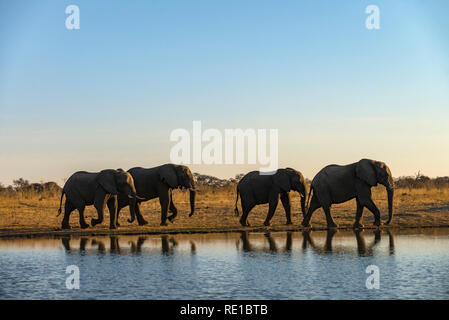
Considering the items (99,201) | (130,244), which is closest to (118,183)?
(99,201)

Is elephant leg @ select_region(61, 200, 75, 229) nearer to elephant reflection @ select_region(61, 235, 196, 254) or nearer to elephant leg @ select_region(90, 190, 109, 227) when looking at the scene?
elephant leg @ select_region(90, 190, 109, 227)

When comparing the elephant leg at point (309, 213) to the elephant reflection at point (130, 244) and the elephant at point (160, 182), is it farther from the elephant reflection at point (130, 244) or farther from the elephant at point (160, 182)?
the elephant reflection at point (130, 244)

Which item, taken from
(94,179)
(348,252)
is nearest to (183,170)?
(94,179)

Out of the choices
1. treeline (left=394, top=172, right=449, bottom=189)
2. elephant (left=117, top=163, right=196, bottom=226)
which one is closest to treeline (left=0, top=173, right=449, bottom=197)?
treeline (left=394, top=172, right=449, bottom=189)

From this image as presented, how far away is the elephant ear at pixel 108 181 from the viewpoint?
28406 mm

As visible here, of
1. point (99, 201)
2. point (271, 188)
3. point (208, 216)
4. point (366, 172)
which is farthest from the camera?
point (208, 216)

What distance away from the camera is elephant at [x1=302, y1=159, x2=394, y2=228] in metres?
28.2

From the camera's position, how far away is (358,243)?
22.6 m

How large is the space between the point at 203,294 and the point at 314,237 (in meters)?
11.5

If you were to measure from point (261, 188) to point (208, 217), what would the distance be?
4.65m

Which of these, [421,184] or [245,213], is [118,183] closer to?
[245,213]

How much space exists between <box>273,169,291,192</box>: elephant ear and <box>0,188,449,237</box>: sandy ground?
1591 millimetres

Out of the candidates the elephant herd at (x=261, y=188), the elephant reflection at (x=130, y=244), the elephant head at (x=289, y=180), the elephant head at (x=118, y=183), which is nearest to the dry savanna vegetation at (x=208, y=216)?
the elephant herd at (x=261, y=188)
